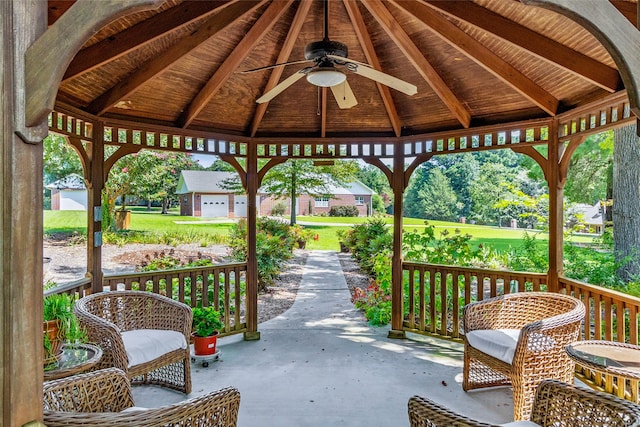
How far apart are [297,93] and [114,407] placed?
3.80 metres

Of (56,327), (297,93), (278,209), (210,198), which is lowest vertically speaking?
(56,327)

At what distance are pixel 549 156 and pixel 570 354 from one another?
2262 millimetres

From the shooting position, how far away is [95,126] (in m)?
4.02

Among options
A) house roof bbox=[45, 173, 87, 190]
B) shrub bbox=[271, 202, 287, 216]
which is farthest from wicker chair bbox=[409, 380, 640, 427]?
shrub bbox=[271, 202, 287, 216]

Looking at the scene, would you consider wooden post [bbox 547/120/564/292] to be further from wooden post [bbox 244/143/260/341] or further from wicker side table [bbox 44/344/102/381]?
wicker side table [bbox 44/344/102/381]

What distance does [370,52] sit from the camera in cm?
395

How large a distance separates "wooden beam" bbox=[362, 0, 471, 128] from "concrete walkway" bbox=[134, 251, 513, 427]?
2733mm

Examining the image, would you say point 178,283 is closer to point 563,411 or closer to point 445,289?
point 445,289

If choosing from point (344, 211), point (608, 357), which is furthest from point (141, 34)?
point (344, 211)

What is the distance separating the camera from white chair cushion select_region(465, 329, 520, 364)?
3.14 m

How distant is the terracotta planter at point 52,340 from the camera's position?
2.35m

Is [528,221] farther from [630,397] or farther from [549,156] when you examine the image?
[630,397]

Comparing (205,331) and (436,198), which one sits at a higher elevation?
(436,198)

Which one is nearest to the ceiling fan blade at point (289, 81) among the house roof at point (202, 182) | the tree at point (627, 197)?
the tree at point (627, 197)
